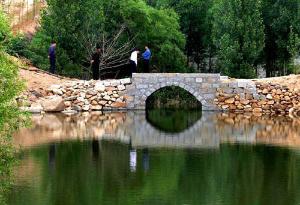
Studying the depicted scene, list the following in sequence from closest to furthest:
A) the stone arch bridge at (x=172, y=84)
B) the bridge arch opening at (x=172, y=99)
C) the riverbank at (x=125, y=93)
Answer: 1. the riverbank at (x=125, y=93)
2. the stone arch bridge at (x=172, y=84)
3. the bridge arch opening at (x=172, y=99)

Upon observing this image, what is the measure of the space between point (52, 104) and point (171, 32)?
36.8 ft

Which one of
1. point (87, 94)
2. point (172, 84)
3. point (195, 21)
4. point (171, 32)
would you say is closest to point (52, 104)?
point (87, 94)

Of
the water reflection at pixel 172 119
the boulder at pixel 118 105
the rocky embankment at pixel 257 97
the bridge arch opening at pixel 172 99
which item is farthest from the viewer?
the bridge arch opening at pixel 172 99

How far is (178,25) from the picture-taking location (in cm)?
4659

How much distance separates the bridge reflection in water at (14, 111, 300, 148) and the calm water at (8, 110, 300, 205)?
0.03 meters

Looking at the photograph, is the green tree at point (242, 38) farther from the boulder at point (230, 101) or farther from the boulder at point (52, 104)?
the boulder at point (52, 104)

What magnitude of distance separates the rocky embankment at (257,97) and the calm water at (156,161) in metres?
4.40

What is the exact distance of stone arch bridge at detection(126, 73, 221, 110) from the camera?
38.0 meters

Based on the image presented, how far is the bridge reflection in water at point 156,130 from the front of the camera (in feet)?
87.9

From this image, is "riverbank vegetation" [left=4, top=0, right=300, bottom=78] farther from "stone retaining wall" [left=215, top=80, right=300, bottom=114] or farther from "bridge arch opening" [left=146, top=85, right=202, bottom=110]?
"stone retaining wall" [left=215, top=80, right=300, bottom=114]

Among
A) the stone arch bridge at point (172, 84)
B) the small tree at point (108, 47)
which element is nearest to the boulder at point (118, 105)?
the stone arch bridge at point (172, 84)

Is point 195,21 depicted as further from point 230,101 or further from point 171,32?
point 230,101

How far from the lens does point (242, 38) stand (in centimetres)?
4359

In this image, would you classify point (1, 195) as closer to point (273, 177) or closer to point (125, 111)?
point (273, 177)
